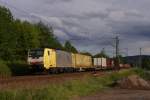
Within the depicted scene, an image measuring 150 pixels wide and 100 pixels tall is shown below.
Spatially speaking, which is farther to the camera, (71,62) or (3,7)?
(3,7)

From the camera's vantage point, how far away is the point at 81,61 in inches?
3076

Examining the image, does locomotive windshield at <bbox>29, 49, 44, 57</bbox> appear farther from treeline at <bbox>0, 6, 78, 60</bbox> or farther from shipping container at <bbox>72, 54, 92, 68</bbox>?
treeline at <bbox>0, 6, 78, 60</bbox>

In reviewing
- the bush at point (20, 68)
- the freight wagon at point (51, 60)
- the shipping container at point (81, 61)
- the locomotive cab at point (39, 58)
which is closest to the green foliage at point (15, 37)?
the shipping container at point (81, 61)

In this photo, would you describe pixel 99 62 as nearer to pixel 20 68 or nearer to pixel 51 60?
pixel 20 68

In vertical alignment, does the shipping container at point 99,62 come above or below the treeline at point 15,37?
below

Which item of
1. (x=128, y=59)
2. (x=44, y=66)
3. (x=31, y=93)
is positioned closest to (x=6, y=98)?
(x=31, y=93)

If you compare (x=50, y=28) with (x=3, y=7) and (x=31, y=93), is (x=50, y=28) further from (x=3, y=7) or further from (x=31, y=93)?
(x=31, y=93)

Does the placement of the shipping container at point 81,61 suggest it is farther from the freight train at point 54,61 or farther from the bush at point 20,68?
the bush at point 20,68

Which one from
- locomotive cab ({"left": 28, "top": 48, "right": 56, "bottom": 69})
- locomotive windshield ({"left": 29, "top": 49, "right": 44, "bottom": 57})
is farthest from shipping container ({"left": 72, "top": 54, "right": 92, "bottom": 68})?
locomotive windshield ({"left": 29, "top": 49, "right": 44, "bottom": 57})

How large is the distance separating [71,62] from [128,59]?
4152 inches

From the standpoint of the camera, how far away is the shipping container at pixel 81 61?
2841 inches

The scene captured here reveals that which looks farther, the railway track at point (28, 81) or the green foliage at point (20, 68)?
the green foliage at point (20, 68)

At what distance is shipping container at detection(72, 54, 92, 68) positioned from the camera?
72.2 meters

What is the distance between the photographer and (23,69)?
5612cm
